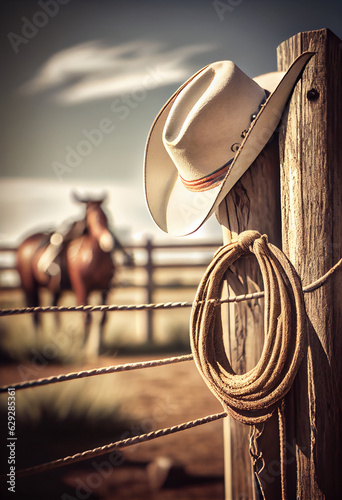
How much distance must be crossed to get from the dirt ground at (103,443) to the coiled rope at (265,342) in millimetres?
1541

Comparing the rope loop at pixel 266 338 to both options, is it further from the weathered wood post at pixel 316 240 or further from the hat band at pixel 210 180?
the hat band at pixel 210 180

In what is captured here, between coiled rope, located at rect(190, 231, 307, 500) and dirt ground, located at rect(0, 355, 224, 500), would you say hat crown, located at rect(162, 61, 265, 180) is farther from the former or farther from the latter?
dirt ground, located at rect(0, 355, 224, 500)

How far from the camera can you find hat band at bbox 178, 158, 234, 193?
1.15 metres

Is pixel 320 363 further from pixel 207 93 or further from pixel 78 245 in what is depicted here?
pixel 78 245

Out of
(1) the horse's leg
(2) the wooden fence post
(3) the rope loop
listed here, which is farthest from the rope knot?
(1) the horse's leg

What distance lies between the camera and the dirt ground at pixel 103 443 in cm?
230

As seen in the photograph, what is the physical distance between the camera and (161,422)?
10.8 feet

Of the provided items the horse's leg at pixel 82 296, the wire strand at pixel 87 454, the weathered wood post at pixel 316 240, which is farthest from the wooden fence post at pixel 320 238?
the horse's leg at pixel 82 296

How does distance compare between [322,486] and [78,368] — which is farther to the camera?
[78,368]

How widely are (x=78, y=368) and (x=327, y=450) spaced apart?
3.74 m

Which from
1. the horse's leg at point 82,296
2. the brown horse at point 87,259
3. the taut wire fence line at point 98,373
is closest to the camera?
the taut wire fence line at point 98,373

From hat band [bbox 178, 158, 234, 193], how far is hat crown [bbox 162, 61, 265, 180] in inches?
0.5

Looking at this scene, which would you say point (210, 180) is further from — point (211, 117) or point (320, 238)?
point (320, 238)

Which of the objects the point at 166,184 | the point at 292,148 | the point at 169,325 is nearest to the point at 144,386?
the point at 169,325
